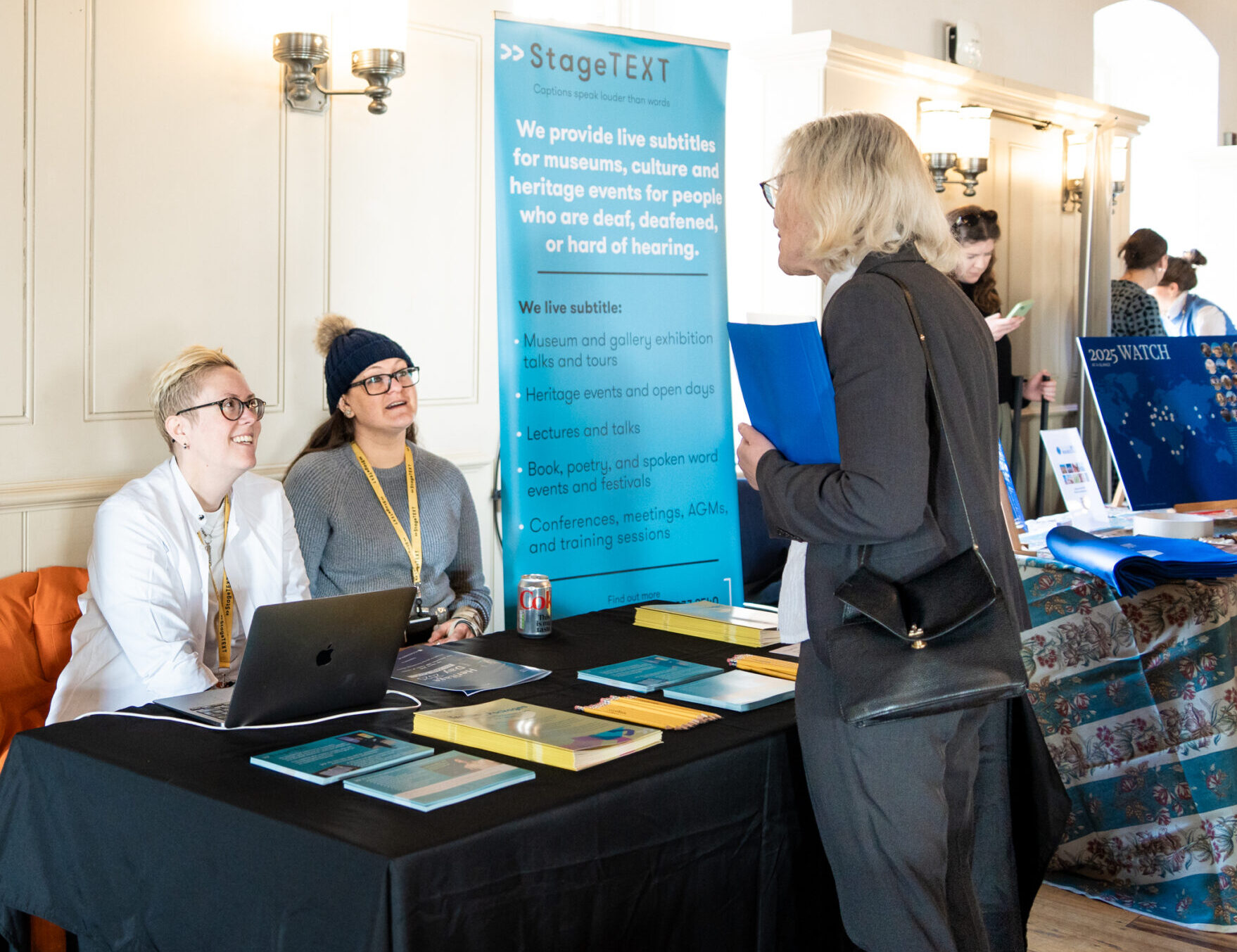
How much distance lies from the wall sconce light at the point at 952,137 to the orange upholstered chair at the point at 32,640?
3.91 meters

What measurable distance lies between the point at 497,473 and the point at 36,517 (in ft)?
5.04

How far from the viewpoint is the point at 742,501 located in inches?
171

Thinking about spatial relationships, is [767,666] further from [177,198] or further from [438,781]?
[177,198]

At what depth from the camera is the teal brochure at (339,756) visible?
1.61m

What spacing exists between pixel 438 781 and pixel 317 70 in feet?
8.34

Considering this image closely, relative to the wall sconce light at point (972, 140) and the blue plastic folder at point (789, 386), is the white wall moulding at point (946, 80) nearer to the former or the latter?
the wall sconce light at point (972, 140)

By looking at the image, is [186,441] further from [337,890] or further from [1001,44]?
[1001,44]

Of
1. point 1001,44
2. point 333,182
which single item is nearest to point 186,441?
point 333,182

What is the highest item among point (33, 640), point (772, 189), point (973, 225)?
point (973, 225)

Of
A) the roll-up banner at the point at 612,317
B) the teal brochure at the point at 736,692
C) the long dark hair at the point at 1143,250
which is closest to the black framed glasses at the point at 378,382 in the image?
the roll-up banner at the point at 612,317

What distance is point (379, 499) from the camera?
3.08 meters

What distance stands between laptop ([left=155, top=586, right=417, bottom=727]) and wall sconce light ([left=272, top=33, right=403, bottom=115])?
6.48ft

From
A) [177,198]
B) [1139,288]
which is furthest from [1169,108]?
[177,198]

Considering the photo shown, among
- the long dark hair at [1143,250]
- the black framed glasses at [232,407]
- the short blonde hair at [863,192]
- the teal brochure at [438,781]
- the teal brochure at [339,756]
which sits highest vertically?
the long dark hair at [1143,250]
